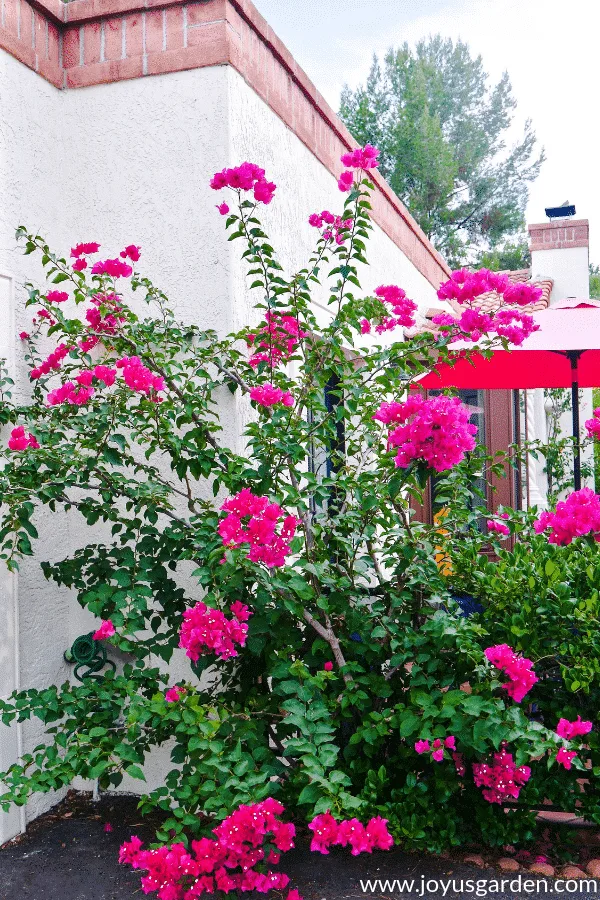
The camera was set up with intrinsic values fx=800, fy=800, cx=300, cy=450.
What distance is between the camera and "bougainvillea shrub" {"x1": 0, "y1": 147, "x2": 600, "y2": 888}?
7.76 ft

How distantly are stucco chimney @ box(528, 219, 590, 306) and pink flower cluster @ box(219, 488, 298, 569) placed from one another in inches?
369

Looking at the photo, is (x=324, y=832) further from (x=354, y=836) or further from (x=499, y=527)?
(x=499, y=527)

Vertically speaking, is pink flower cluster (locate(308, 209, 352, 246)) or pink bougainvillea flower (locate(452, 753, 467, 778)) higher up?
pink flower cluster (locate(308, 209, 352, 246))

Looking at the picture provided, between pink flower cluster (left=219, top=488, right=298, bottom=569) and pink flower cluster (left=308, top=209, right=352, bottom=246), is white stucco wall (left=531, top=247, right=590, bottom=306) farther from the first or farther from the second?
pink flower cluster (left=219, top=488, right=298, bottom=569)

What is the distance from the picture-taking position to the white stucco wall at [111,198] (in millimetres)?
3238

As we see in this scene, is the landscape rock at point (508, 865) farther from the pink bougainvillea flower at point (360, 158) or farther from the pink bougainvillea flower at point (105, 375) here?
the pink bougainvillea flower at point (360, 158)

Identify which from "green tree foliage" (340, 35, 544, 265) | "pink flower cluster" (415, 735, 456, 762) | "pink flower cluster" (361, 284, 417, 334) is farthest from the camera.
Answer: "green tree foliage" (340, 35, 544, 265)

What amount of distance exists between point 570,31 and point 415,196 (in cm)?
517

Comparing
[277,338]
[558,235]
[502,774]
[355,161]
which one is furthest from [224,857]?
[558,235]

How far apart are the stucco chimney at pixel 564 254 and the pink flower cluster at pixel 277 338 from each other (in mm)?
8522

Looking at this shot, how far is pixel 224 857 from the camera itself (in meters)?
2.33

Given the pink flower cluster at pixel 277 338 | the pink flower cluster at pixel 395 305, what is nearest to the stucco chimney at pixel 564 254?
the pink flower cluster at pixel 395 305

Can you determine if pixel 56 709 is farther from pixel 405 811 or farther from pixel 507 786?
pixel 507 786

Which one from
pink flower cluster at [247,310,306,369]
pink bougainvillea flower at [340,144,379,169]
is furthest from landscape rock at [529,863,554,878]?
pink bougainvillea flower at [340,144,379,169]
